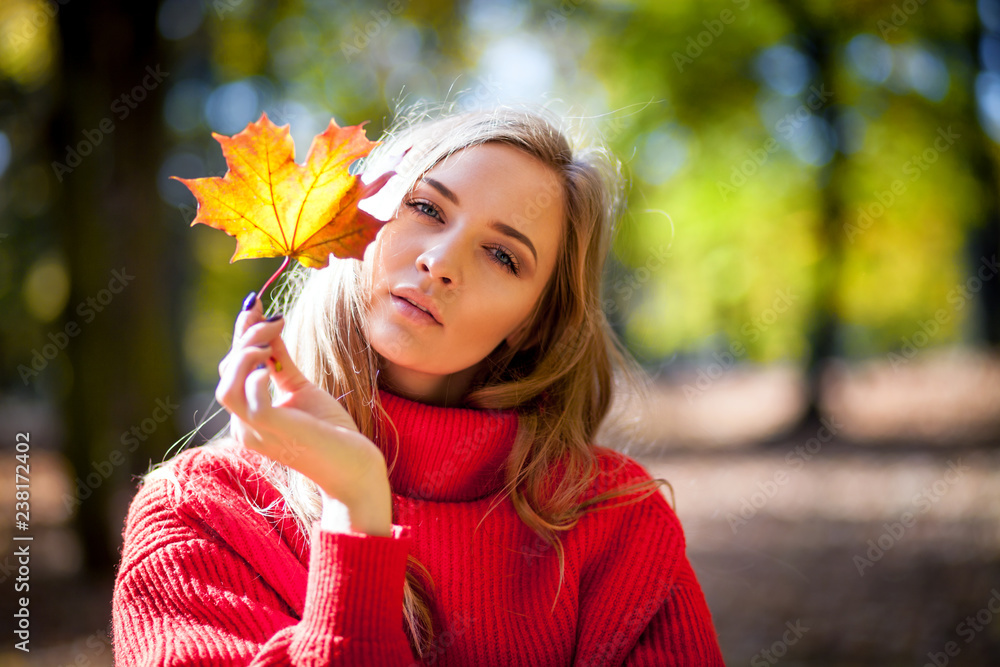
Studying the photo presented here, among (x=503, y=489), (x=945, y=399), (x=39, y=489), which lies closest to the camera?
(x=503, y=489)

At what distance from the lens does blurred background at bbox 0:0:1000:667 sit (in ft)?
20.6

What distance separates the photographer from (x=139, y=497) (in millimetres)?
1995

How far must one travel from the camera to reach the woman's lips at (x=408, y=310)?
202cm

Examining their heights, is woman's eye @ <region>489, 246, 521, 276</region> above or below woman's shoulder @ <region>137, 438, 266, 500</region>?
above

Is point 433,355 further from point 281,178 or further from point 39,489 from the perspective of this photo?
point 39,489

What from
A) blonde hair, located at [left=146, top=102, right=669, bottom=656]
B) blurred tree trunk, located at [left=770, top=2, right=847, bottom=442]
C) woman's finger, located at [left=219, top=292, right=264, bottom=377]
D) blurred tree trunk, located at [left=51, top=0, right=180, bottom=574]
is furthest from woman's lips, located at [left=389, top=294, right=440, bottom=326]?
blurred tree trunk, located at [left=770, top=2, right=847, bottom=442]

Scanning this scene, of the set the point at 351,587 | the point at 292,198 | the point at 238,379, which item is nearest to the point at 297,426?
the point at 238,379

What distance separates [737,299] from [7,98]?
16363 millimetres

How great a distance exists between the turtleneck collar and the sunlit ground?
840 millimetres

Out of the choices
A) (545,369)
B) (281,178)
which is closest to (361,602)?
(281,178)

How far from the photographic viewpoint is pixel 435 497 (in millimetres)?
2234

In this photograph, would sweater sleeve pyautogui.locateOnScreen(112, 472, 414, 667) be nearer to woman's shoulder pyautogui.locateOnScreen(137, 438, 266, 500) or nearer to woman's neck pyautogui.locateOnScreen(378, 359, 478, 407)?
woman's shoulder pyautogui.locateOnScreen(137, 438, 266, 500)

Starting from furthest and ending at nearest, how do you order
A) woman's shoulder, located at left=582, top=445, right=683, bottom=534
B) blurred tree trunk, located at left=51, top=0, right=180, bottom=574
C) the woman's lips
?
blurred tree trunk, located at left=51, top=0, right=180, bottom=574 < woman's shoulder, located at left=582, top=445, right=683, bottom=534 < the woman's lips

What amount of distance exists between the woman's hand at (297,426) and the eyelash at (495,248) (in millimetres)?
668
